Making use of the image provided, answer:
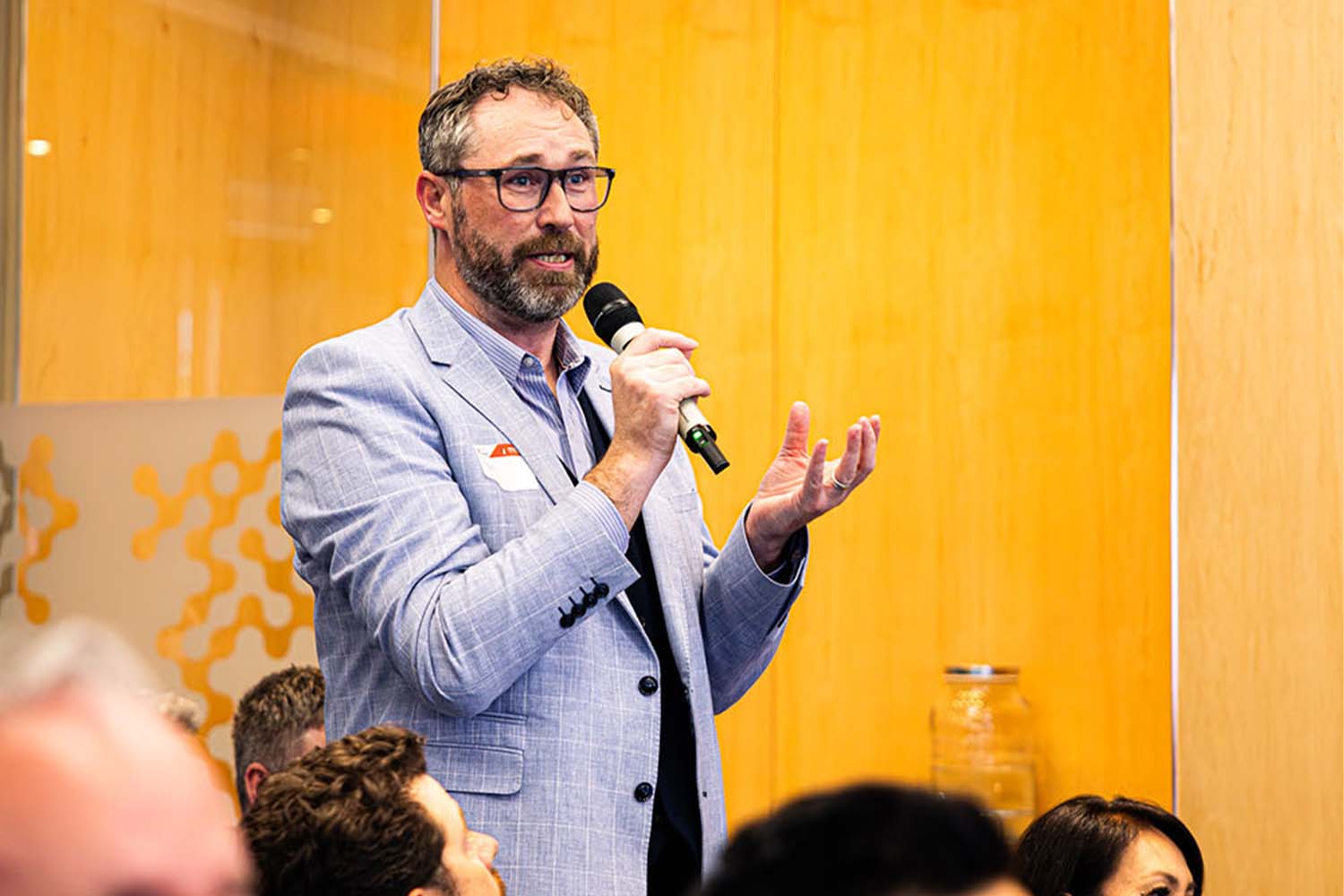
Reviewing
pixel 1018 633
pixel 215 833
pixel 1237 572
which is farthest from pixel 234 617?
pixel 215 833

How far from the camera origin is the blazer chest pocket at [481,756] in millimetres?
1767

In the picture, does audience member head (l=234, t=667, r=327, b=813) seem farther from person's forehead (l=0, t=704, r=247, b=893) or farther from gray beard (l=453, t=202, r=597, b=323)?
person's forehead (l=0, t=704, r=247, b=893)

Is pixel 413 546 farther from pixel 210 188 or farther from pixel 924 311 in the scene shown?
pixel 924 311

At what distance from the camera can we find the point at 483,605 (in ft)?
5.48

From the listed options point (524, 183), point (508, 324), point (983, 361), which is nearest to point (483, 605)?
point (508, 324)

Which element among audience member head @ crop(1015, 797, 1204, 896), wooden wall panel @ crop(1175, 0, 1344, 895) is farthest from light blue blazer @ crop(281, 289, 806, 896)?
wooden wall panel @ crop(1175, 0, 1344, 895)

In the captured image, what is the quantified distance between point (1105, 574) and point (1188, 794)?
0.80m

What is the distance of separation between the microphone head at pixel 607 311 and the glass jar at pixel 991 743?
240 cm

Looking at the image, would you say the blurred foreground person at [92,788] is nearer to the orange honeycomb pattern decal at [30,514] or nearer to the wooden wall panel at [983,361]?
the orange honeycomb pattern decal at [30,514]

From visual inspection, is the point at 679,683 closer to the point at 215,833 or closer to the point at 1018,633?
the point at 215,833

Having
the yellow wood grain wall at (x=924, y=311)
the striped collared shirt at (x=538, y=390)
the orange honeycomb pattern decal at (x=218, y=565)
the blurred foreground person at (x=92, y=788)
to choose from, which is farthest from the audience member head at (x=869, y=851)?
the yellow wood grain wall at (x=924, y=311)

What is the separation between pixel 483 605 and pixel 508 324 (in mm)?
426

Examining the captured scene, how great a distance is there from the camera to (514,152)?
1.96m

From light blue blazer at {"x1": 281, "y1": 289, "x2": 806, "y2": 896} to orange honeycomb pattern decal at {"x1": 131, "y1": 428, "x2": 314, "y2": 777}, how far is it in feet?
7.07
